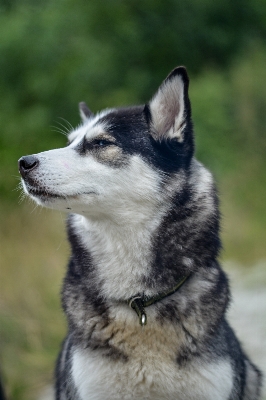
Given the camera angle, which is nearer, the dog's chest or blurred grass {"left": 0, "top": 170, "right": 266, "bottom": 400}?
the dog's chest

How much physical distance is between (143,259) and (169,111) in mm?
863

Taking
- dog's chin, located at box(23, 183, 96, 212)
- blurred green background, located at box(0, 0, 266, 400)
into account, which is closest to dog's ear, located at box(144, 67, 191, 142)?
dog's chin, located at box(23, 183, 96, 212)

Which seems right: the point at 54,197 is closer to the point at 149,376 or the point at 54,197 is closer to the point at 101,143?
the point at 101,143

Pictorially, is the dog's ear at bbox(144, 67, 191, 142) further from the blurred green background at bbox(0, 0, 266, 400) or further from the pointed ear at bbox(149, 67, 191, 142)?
the blurred green background at bbox(0, 0, 266, 400)

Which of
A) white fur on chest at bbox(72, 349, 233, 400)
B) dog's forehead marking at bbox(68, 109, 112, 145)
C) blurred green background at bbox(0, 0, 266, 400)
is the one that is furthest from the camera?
blurred green background at bbox(0, 0, 266, 400)

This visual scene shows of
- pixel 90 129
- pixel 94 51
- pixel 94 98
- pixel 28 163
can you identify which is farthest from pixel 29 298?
pixel 94 51

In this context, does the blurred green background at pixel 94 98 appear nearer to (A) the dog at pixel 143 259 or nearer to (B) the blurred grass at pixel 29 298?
(B) the blurred grass at pixel 29 298

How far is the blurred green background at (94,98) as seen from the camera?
6074mm

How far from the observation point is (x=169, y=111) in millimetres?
3396

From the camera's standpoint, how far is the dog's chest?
3.12 meters

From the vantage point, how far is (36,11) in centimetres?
1145

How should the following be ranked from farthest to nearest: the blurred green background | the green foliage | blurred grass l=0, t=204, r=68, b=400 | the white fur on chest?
the green foliage < the blurred green background < blurred grass l=0, t=204, r=68, b=400 < the white fur on chest

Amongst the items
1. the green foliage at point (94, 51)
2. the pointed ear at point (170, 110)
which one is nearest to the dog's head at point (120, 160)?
the pointed ear at point (170, 110)

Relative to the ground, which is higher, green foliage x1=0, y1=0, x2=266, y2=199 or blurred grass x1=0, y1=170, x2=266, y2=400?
green foliage x1=0, y1=0, x2=266, y2=199
